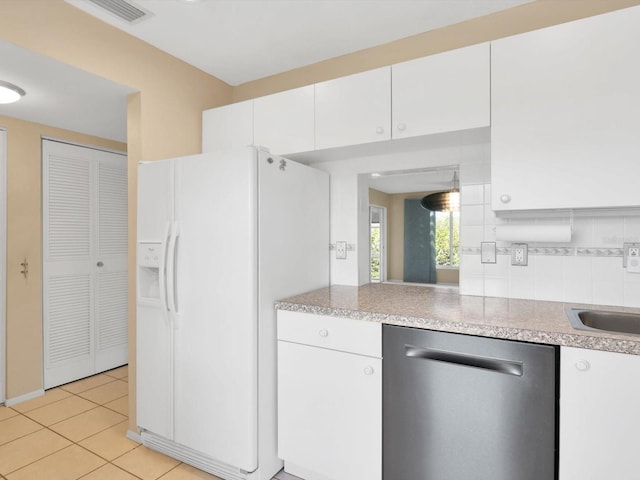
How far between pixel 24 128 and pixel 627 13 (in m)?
3.86

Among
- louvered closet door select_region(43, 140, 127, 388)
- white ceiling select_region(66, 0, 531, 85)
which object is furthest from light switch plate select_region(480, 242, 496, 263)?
louvered closet door select_region(43, 140, 127, 388)

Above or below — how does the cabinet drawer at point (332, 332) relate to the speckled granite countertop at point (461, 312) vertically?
below

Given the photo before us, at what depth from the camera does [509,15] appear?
6.50 ft

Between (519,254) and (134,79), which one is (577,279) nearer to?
(519,254)

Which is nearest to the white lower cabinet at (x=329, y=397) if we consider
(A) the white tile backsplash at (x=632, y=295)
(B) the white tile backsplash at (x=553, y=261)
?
(B) the white tile backsplash at (x=553, y=261)

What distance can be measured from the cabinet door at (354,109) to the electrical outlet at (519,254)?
0.93 m

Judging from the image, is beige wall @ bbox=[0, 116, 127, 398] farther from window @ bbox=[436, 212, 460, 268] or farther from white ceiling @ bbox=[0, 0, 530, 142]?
window @ bbox=[436, 212, 460, 268]

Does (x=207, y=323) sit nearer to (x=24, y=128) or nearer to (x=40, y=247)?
(x=40, y=247)

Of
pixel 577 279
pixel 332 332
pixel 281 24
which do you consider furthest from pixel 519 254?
pixel 281 24

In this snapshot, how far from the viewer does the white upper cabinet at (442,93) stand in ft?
5.71

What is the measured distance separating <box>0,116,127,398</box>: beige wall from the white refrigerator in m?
1.40

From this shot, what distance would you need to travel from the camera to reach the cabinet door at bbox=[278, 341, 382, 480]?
1659 millimetres

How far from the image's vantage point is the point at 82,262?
129 inches

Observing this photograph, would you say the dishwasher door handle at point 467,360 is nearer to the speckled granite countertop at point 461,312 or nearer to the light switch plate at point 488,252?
the speckled granite countertop at point 461,312
